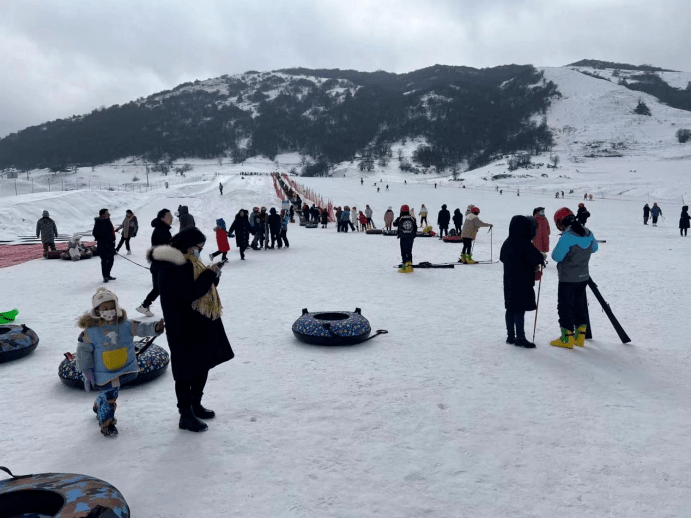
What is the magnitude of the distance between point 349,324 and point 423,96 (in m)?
201

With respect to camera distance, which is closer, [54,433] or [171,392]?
[54,433]

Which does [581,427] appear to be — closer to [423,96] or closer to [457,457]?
[457,457]

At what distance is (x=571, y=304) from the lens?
18.5 ft

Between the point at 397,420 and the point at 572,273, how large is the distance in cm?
293

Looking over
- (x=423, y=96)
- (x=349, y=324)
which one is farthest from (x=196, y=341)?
(x=423, y=96)

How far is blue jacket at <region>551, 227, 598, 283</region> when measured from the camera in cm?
550

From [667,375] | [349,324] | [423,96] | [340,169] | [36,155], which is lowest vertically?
[667,375]

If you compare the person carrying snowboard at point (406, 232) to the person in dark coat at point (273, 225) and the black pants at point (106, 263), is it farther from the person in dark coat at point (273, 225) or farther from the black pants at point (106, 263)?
the person in dark coat at point (273, 225)

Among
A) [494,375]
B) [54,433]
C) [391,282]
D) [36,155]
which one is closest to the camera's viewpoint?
[54,433]

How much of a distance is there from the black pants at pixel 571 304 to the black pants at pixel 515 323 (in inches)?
16.7

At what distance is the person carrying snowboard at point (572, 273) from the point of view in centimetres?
551

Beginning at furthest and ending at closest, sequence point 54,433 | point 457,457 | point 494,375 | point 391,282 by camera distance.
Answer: point 391,282
point 494,375
point 54,433
point 457,457

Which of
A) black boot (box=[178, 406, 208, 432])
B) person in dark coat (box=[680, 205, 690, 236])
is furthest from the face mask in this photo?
person in dark coat (box=[680, 205, 690, 236])

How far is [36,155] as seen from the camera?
151 m
